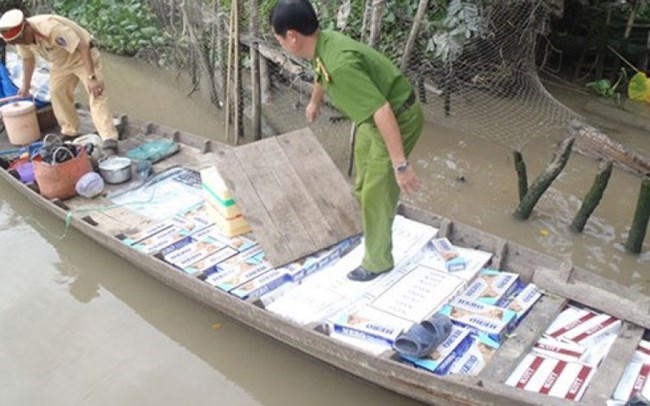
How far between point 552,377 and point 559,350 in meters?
0.23

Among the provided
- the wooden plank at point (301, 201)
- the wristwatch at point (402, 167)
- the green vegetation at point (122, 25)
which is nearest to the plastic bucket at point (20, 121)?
the wooden plank at point (301, 201)

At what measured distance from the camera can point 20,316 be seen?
4344 mm

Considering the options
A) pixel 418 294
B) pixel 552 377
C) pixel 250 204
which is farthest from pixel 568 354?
pixel 250 204

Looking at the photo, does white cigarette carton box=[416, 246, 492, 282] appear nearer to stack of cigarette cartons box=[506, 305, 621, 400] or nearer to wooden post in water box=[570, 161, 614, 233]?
stack of cigarette cartons box=[506, 305, 621, 400]

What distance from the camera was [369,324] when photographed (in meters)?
3.47

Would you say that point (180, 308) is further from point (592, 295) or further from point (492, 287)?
point (592, 295)

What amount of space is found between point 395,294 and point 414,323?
32 centimetres

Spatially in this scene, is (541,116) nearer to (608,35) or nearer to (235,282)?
(608,35)

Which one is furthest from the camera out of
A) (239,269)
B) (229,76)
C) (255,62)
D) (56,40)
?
(229,76)

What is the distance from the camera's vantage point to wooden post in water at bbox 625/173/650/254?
14.1 feet

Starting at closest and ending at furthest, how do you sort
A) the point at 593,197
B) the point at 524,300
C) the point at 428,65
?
1. the point at 524,300
2. the point at 593,197
3. the point at 428,65

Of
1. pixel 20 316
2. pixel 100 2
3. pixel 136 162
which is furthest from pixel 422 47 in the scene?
pixel 100 2

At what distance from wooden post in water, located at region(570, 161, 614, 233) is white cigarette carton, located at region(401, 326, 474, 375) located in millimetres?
2007

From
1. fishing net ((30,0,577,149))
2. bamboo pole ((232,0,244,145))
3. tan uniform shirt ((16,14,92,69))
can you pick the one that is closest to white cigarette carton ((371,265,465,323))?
fishing net ((30,0,577,149))
